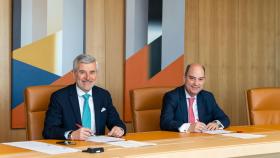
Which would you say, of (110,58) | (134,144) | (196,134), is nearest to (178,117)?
(196,134)

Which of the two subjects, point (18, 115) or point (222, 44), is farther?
point (222, 44)

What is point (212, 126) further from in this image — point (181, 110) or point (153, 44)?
point (153, 44)

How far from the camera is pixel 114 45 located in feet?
19.2

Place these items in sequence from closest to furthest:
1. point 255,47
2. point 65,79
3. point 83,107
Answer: point 83,107, point 65,79, point 255,47

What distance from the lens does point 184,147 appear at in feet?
10.3

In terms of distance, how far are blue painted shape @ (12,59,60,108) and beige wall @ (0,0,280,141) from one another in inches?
24.4

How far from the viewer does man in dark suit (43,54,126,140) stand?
12.5ft

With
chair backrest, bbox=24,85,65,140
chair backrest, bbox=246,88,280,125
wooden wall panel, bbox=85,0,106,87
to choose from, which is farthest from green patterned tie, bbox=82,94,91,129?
wooden wall panel, bbox=85,0,106,87

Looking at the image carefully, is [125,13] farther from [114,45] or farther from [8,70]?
[8,70]

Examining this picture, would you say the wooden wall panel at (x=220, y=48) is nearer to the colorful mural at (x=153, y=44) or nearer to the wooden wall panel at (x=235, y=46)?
the wooden wall panel at (x=235, y=46)

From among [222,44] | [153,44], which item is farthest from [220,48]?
[153,44]

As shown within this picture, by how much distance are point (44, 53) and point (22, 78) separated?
1.12ft

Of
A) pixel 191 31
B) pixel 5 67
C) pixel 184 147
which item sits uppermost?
pixel 191 31

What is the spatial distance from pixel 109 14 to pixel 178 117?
185 centimetres
